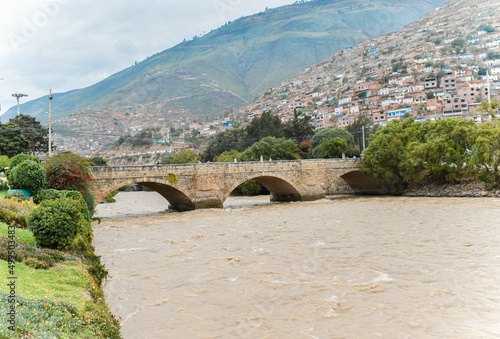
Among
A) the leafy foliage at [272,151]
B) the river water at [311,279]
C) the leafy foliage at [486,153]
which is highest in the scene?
the leafy foliage at [272,151]

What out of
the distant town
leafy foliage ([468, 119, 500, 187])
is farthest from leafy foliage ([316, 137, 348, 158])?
the distant town

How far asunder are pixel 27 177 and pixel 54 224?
972 centimetres

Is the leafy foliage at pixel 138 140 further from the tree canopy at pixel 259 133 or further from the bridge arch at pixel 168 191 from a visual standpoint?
the bridge arch at pixel 168 191

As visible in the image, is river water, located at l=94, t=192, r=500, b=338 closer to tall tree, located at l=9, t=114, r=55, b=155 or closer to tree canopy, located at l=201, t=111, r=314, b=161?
tall tree, located at l=9, t=114, r=55, b=155

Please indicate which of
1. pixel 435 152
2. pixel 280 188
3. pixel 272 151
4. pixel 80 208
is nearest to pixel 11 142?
pixel 280 188

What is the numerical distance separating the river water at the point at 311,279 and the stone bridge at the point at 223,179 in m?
7.32

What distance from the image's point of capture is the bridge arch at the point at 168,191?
30531 millimetres

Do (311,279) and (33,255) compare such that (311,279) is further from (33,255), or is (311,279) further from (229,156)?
(229,156)

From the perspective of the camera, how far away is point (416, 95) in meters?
100

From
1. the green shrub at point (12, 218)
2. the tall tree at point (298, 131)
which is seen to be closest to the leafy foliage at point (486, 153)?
the green shrub at point (12, 218)

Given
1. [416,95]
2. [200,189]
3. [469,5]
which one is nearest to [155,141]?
[416,95]

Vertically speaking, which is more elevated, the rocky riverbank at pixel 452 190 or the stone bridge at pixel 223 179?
the stone bridge at pixel 223 179

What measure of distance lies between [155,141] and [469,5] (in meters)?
138

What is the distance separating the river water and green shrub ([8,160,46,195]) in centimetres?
381
